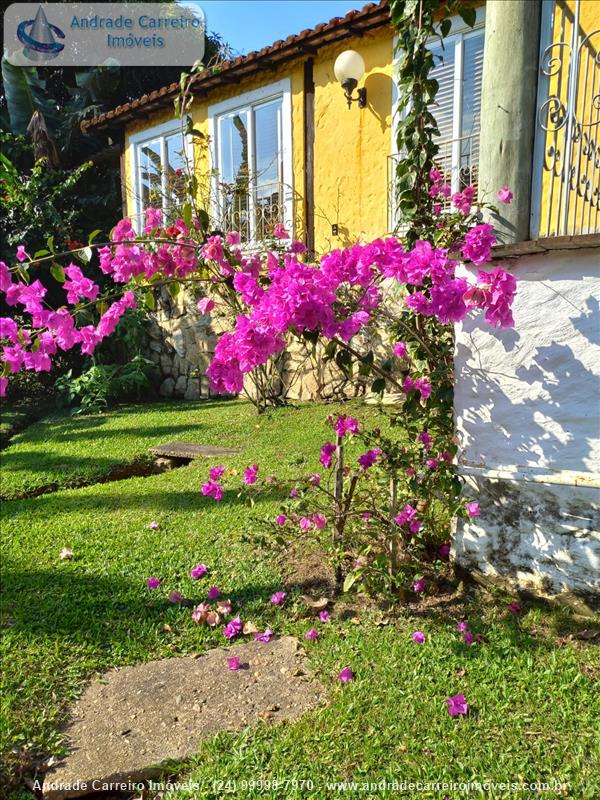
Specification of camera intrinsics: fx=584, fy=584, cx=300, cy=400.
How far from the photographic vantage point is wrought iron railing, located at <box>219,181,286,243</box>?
28.2ft

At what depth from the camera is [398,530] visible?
8.91ft

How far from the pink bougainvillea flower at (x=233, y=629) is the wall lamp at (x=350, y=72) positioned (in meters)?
6.70

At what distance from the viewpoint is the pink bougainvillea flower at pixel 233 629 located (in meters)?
2.72

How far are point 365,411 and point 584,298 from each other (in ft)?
14.3

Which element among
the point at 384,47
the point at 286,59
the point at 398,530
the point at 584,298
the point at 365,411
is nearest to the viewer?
the point at 584,298

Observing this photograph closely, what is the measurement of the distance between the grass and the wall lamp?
556cm

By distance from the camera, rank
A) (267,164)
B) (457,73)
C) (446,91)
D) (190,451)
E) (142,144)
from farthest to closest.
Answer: (142,144) → (267,164) → (446,91) → (457,73) → (190,451)

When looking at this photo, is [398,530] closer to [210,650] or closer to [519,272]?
[210,650]

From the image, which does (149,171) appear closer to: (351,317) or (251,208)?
(251,208)

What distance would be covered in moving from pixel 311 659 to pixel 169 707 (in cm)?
61

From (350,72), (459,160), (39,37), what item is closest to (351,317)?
(459,160)

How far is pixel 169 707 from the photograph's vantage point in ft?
7.41

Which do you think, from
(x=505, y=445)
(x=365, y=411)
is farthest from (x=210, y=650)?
(x=365, y=411)

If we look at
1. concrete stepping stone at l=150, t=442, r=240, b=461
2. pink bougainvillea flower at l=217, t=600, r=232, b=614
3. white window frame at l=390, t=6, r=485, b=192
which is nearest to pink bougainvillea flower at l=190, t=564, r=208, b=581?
pink bougainvillea flower at l=217, t=600, r=232, b=614
